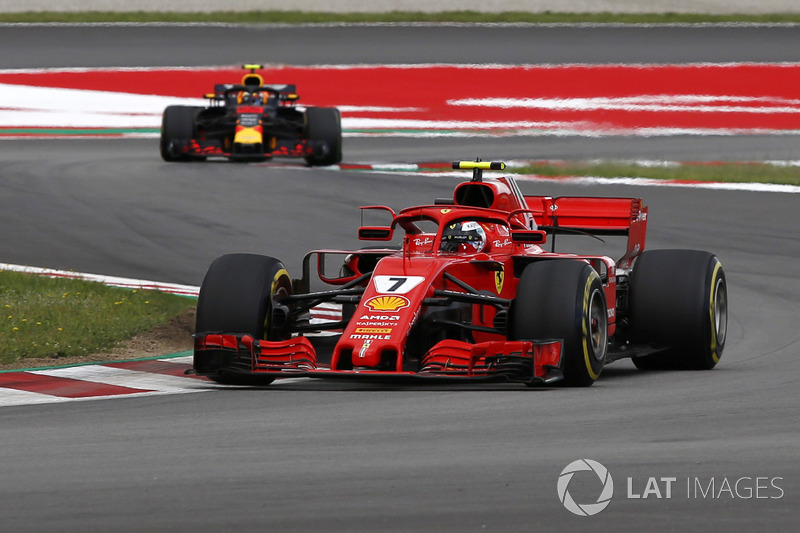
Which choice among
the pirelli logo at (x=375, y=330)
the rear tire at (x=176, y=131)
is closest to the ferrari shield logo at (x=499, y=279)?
the pirelli logo at (x=375, y=330)

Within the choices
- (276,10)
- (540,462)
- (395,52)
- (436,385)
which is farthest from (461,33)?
(540,462)

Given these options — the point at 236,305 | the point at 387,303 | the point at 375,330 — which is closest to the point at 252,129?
the point at 236,305

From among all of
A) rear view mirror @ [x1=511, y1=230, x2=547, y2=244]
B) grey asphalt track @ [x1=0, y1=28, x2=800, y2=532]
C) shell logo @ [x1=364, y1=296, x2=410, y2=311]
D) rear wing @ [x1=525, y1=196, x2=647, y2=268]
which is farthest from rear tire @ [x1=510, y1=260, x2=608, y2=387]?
rear wing @ [x1=525, y1=196, x2=647, y2=268]

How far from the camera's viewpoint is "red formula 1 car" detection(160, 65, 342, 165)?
22672mm

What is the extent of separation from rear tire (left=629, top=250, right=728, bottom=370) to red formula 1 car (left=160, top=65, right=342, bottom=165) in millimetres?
12258

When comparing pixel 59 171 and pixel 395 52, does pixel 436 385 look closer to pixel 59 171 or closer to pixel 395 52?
pixel 59 171

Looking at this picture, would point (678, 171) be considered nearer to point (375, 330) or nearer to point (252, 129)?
point (252, 129)

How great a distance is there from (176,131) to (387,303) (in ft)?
45.7

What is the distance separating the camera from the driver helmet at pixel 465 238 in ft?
33.4

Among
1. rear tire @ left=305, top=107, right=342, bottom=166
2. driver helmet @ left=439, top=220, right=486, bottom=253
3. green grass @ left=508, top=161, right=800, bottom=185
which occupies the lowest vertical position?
driver helmet @ left=439, top=220, right=486, bottom=253

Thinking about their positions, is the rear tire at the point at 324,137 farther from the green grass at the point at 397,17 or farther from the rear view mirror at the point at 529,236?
the green grass at the point at 397,17

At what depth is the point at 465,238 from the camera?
10.2 metres

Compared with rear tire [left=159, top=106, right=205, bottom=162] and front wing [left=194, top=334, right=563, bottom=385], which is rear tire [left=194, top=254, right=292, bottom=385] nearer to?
front wing [left=194, top=334, right=563, bottom=385]

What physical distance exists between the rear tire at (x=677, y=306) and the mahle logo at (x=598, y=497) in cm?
411
